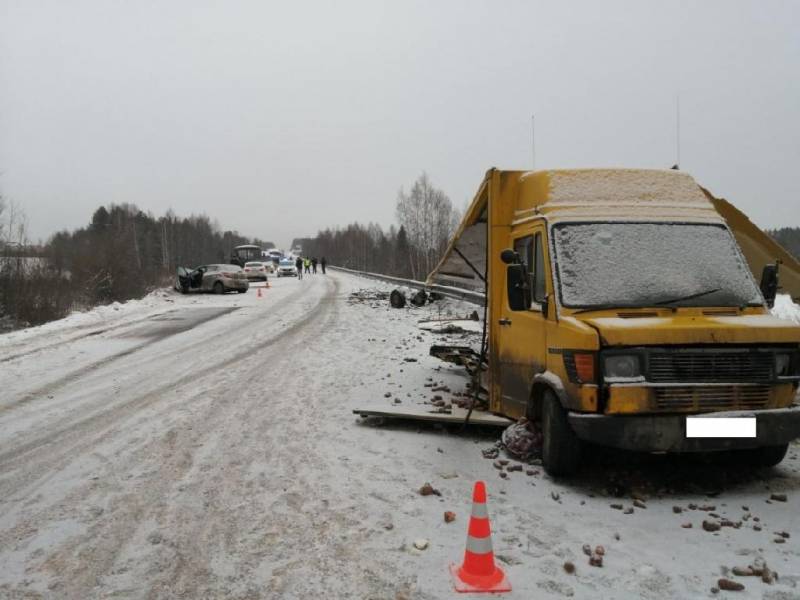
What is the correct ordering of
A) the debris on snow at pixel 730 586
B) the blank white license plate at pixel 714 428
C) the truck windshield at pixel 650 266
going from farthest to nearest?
the truck windshield at pixel 650 266 → the blank white license plate at pixel 714 428 → the debris on snow at pixel 730 586

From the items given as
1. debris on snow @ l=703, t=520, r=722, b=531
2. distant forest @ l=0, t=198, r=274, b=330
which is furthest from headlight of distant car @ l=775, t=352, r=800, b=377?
distant forest @ l=0, t=198, r=274, b=330

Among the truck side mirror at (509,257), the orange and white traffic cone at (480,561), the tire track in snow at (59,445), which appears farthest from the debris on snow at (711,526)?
the tire track in snow at (59,445)

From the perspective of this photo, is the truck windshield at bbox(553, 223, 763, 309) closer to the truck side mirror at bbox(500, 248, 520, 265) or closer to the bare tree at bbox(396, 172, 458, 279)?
the truck side mirror at bbox(500, 248, 520, 265)

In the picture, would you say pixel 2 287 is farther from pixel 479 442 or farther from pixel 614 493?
pixel 614 493

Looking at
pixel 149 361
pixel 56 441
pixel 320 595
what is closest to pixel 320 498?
pixel 320 595

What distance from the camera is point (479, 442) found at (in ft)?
21.3

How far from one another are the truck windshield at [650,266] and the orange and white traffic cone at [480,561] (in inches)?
92.2

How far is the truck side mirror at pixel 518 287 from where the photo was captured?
5668 millimetres

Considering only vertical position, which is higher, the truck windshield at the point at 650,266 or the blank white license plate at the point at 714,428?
the truck windshield at the point at 650,266

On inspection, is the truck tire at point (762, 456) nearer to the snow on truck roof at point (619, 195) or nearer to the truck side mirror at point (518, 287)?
the snow on truck roof at point (619, 195)

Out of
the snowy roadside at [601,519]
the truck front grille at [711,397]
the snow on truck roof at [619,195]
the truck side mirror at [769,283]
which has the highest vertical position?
the snow on truck roof at [619,195]

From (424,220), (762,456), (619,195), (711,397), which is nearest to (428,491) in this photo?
(711,397)

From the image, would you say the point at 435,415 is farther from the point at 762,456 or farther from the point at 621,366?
the point at 762,456

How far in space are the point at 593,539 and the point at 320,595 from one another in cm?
188
